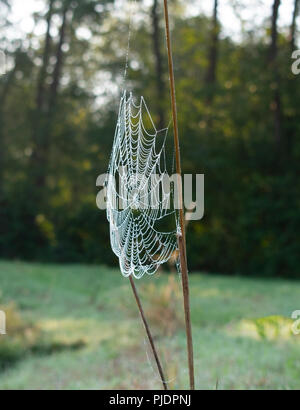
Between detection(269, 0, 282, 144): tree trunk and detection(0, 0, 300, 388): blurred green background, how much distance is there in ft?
0.11

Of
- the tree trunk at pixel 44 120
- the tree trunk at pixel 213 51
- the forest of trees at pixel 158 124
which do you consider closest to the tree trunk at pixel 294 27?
the forest of trees at pixel 158 124

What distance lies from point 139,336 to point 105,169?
8.30 m

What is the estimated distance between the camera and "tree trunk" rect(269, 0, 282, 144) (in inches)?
502

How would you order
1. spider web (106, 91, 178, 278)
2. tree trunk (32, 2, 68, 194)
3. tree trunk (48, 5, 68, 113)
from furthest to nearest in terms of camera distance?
1. tree trunk (48, 5, 68, 113)
2. tree trunk (32, 2, 68, 194)
3. spider web (106, 91, 178, 278)

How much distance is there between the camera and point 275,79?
12.8m

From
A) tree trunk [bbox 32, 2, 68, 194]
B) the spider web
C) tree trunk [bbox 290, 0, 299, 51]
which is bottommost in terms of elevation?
the spider web

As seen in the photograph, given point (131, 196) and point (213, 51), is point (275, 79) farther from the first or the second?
point (131, 196)

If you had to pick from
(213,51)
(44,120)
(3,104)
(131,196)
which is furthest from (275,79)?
(131,196)

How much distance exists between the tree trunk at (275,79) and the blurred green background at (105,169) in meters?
0.03

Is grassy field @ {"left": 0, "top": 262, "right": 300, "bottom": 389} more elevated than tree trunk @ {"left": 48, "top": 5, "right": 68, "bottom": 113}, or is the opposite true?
tree trunk @ {"left": 48, "top": 5, "right": 68, "bottom": 113}

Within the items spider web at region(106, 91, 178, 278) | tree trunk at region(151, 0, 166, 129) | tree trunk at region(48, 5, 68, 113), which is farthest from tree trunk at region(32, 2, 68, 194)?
spider web at region(106, 91, 178, 278)

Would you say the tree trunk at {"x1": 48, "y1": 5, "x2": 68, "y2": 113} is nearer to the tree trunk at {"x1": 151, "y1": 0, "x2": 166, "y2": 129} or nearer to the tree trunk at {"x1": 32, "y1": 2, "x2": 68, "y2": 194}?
the tree trunk at {"x1": 32, "y1": 2, "x2": 68, "y2": 194}

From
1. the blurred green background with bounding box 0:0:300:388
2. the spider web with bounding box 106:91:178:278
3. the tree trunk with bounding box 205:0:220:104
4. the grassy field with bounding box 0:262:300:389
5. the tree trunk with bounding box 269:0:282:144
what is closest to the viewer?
the spider web with bounding box 106:91:178:278

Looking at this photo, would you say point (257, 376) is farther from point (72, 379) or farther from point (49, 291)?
point (49, 291)
